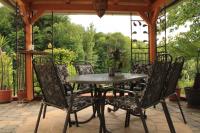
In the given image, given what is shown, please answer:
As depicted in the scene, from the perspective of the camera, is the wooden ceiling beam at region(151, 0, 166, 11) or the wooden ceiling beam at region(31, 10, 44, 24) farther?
the wooden ceiling beam at region(31, 10, 44, 24)

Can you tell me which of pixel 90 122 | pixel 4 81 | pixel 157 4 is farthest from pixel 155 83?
pixel 4 81

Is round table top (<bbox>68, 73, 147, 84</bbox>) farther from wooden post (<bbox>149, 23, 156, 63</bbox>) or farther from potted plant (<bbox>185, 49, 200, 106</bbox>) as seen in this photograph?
wooden post (<bbox>149, 23, 156, 63</bbox>)

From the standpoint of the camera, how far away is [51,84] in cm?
303

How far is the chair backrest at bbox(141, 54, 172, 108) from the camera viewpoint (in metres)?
2.82

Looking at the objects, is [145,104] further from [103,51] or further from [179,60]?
[103,51]

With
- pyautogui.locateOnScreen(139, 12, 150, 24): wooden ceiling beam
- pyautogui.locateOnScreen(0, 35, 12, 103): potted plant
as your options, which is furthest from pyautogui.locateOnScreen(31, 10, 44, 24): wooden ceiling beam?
pyautogui.locateOnScreen(139, 12, 150, 24): wooden ceiling beam

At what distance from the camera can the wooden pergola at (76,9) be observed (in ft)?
20.2

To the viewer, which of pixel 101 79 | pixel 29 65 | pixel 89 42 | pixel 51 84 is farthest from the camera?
pixel 89 42

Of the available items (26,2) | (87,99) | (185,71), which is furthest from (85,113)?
(185,71)

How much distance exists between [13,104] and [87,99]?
8.90ft

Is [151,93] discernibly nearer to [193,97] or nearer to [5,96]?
[193,97]

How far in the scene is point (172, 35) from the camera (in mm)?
9344

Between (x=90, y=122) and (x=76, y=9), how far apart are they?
350 centimetres

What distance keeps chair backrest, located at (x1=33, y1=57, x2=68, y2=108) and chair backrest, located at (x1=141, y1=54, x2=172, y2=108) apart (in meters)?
0.89
